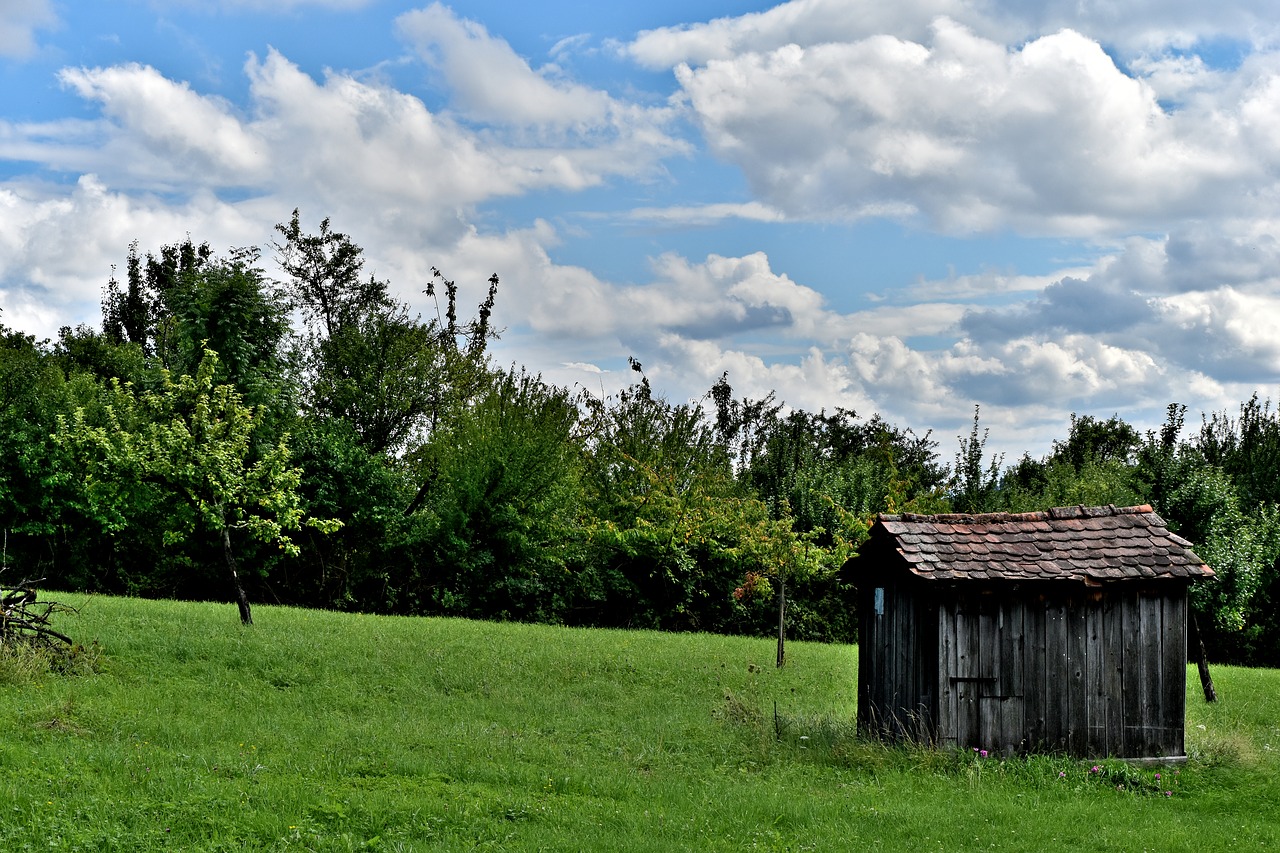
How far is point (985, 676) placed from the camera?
47.2 ft

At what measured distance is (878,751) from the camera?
46.6 ft

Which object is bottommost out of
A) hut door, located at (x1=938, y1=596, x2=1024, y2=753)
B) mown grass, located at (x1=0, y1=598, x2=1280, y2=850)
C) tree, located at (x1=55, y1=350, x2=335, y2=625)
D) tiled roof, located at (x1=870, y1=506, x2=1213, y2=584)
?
mown grass, located at (x1=0, y1=598, x2=1280, y2=850)

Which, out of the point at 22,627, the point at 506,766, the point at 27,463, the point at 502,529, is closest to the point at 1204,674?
the point at 506,766

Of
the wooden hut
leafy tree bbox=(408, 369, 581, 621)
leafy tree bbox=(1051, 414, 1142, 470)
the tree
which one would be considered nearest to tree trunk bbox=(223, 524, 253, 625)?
the tree

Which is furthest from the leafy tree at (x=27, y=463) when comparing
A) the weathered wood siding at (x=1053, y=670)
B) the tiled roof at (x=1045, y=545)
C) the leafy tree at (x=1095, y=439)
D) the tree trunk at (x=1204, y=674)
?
the leafy tree at (x=1095, y=439)

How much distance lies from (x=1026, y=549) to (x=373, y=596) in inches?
975

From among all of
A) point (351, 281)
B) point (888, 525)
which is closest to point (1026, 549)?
point (888, 525)

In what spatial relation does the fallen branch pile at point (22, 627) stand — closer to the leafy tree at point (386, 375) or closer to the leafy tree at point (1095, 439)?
the leafy tree at point (386, 375)

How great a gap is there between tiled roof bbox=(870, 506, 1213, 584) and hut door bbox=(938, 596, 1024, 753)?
2.00ft

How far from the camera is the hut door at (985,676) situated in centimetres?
1428

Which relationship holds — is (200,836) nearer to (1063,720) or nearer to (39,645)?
(39,645)

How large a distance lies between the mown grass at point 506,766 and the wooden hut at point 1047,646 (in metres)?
0.60

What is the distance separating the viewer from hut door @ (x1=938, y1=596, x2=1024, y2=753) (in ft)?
46.9

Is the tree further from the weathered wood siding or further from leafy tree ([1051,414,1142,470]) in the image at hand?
leafy tree ([1051,414,1142,470])
